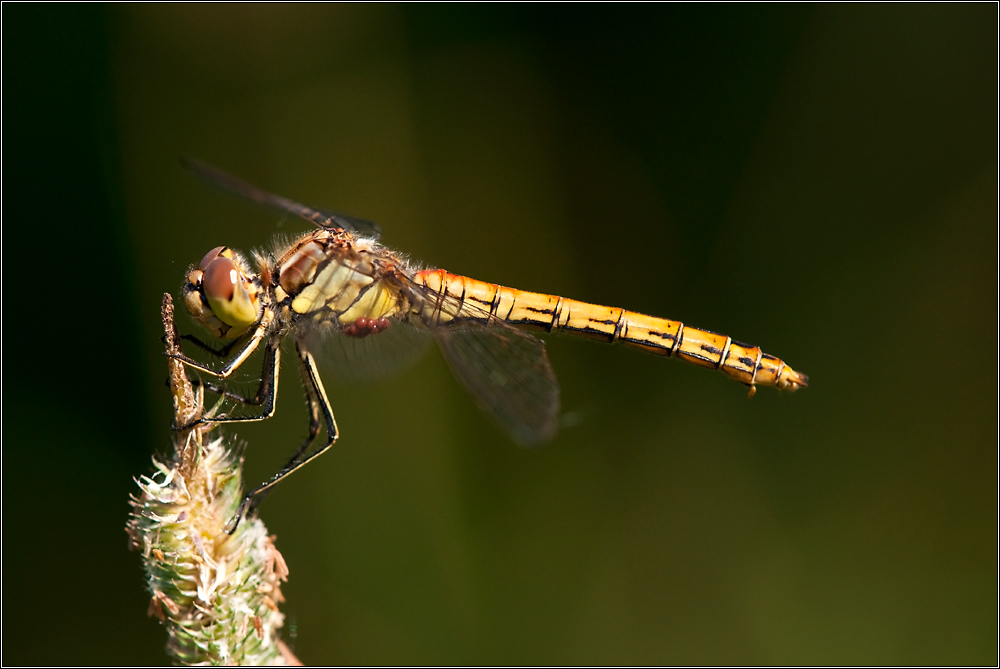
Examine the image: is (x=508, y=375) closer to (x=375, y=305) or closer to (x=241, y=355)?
(x=375, y=305)

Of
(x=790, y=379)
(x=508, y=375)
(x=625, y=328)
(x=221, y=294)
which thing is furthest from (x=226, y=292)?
(x=790, y=379)

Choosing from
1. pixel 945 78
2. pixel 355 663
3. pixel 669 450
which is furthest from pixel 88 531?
pixel 945 78

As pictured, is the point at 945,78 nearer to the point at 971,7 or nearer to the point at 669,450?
the point at 971,7

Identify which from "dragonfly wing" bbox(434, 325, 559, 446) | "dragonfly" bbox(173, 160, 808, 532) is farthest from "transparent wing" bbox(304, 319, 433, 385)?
"dragonfly wing" bbox(434, 325, 559, 446)

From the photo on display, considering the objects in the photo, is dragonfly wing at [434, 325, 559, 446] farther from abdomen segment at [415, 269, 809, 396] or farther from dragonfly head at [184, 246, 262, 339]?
dragonfly head at [184, 246, 262, 339]

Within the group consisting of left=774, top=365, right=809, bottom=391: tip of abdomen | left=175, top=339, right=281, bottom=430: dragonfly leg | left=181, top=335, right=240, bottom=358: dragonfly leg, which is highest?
left=181, top=335, right=240, bottom=358: dragonfly leg
